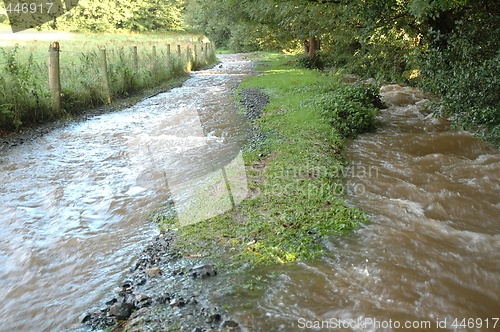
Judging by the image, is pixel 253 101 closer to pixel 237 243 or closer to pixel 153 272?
pixel 237 243

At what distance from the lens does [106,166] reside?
7.92m

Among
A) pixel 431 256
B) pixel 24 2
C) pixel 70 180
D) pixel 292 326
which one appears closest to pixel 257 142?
pixel 70 180

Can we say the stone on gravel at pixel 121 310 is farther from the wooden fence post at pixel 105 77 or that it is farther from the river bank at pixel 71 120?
the wooden fence post at pixel 105 77

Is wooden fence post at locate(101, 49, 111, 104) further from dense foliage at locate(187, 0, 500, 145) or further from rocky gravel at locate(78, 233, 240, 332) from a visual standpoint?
rocky gravel at locate(78, 233, 240, 332)

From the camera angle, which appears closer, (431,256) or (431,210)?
(431,256)

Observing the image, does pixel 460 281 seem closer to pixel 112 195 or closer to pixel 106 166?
pixel 112 195

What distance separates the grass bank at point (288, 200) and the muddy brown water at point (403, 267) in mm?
321

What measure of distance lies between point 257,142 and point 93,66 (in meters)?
8.03

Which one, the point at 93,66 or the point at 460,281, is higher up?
the point at 93,66

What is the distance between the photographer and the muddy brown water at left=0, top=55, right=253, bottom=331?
3977 mm

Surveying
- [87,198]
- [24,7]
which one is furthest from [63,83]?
[24,7]

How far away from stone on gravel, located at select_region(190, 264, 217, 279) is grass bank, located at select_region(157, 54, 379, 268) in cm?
18

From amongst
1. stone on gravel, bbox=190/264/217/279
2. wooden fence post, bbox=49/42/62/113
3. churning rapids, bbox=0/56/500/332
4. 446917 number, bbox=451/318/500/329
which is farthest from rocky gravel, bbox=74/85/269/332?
wooden fence post, bbox=49/42/62/113

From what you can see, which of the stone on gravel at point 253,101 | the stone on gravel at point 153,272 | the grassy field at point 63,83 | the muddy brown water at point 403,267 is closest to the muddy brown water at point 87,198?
the stone on gravel at point 153,272
